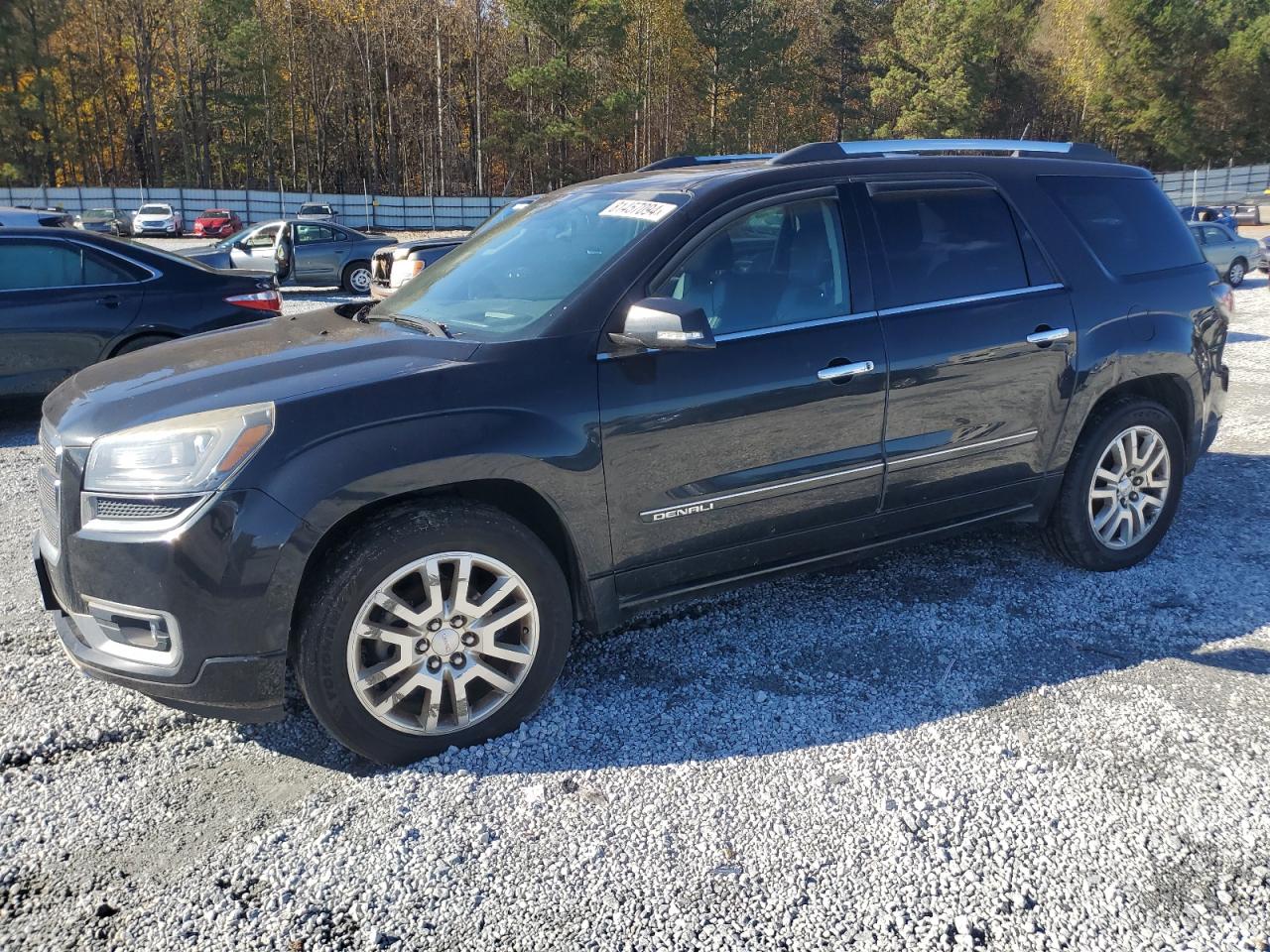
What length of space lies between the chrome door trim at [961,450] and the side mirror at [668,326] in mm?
1051

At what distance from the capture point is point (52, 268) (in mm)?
7699

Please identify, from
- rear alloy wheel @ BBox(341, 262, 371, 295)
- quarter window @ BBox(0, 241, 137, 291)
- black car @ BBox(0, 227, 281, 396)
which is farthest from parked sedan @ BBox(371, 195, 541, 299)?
rear alloy wheel @ BBox(341, 262, 371, 295)

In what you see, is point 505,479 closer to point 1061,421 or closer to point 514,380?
point 514,380

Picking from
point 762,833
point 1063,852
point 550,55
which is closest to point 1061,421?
point 1063,852

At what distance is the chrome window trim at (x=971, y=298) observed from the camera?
3895 millimetres

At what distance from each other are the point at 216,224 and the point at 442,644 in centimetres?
4521

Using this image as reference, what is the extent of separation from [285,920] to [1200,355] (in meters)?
4.54

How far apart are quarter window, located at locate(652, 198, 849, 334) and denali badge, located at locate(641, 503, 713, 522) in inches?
24.7

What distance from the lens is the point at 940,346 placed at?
3.93 metres

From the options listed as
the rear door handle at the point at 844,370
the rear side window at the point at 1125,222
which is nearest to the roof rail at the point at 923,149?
the rear side window at the point at 1125,222

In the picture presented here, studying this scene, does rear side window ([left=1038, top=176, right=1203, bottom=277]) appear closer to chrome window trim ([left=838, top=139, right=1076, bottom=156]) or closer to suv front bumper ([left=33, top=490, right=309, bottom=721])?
chrome window trim ([left=838, top=139, right=1076, bottom=156])

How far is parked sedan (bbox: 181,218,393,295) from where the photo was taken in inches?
742

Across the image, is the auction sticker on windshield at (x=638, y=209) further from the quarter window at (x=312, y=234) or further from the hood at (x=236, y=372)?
the quarter window at (x=312, y=234)

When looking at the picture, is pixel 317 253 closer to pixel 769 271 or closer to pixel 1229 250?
pixel 769 271
